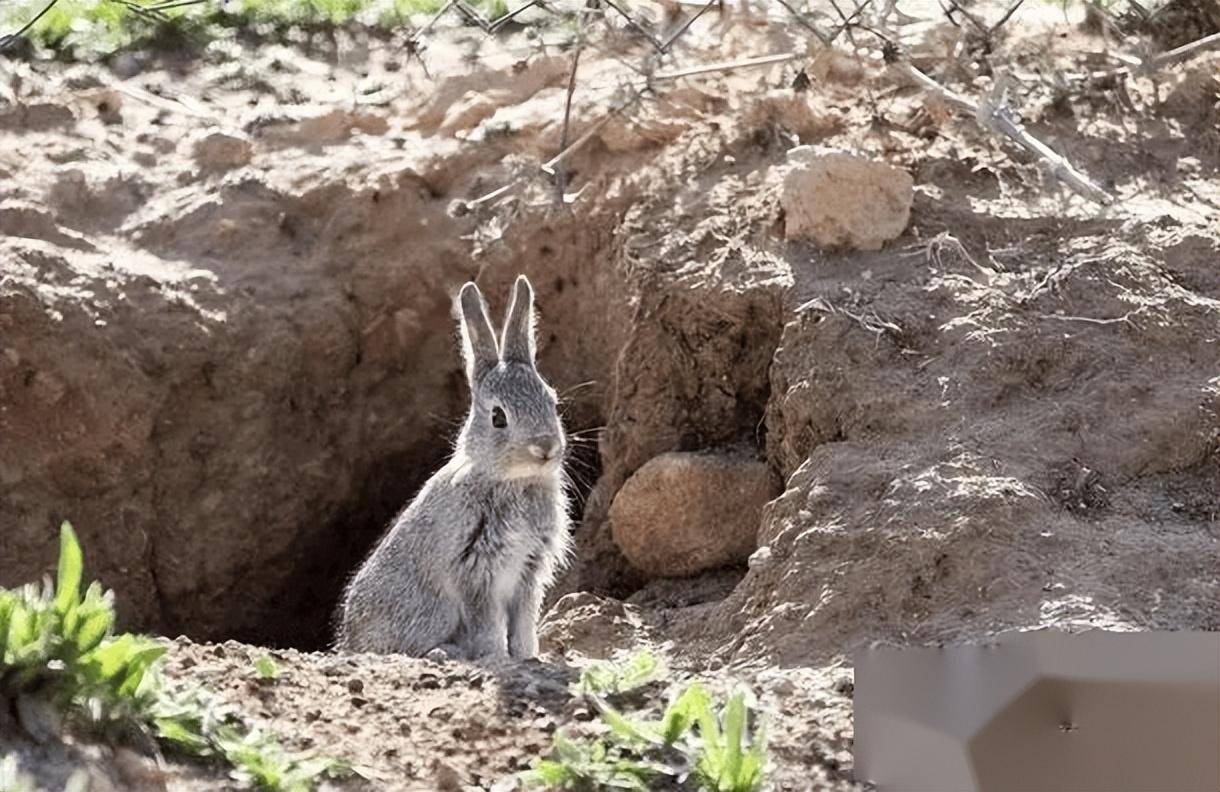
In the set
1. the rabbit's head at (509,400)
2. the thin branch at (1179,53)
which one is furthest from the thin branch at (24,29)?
the thin branch at (1179,53)

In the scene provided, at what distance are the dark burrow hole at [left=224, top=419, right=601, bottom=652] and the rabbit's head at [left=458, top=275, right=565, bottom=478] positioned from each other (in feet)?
4.26

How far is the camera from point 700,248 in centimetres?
723

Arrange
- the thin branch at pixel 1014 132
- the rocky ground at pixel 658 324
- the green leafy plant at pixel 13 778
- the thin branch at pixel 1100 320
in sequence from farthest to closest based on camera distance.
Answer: the thin branch at pixel 1014 132 → the thin branch at pixel 1100 320 → the rocky ground at pixel 658 324 → the green leafy plant at pixel 13 778

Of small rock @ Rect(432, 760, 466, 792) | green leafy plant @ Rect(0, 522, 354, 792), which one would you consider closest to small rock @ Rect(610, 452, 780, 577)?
small rock @ Rect(432, 760, 466, 792)

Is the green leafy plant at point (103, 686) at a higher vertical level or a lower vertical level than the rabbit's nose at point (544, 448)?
lower

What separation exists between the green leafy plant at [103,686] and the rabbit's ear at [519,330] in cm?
282

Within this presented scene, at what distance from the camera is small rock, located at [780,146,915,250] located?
6859 mm

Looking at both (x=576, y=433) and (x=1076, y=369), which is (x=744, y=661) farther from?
(x=576, y=433)

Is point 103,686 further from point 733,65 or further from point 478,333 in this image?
point 733,65

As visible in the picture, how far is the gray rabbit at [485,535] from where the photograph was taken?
6523 millimetres

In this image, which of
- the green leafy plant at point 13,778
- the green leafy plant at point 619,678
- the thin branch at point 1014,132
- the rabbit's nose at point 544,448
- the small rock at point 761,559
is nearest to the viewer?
the green leafy plant at point 13,778

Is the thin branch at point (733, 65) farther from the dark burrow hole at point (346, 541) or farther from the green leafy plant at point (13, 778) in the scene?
the green leafy plant at point (13, 778)

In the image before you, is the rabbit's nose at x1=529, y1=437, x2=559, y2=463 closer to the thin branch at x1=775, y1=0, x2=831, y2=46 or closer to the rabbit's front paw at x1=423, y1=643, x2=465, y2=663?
the rabbit's front paw at x1=423, y1=643, x2=465, y2=663

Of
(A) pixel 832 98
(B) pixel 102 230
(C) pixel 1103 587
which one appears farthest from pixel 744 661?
(B) pixel 102 230
